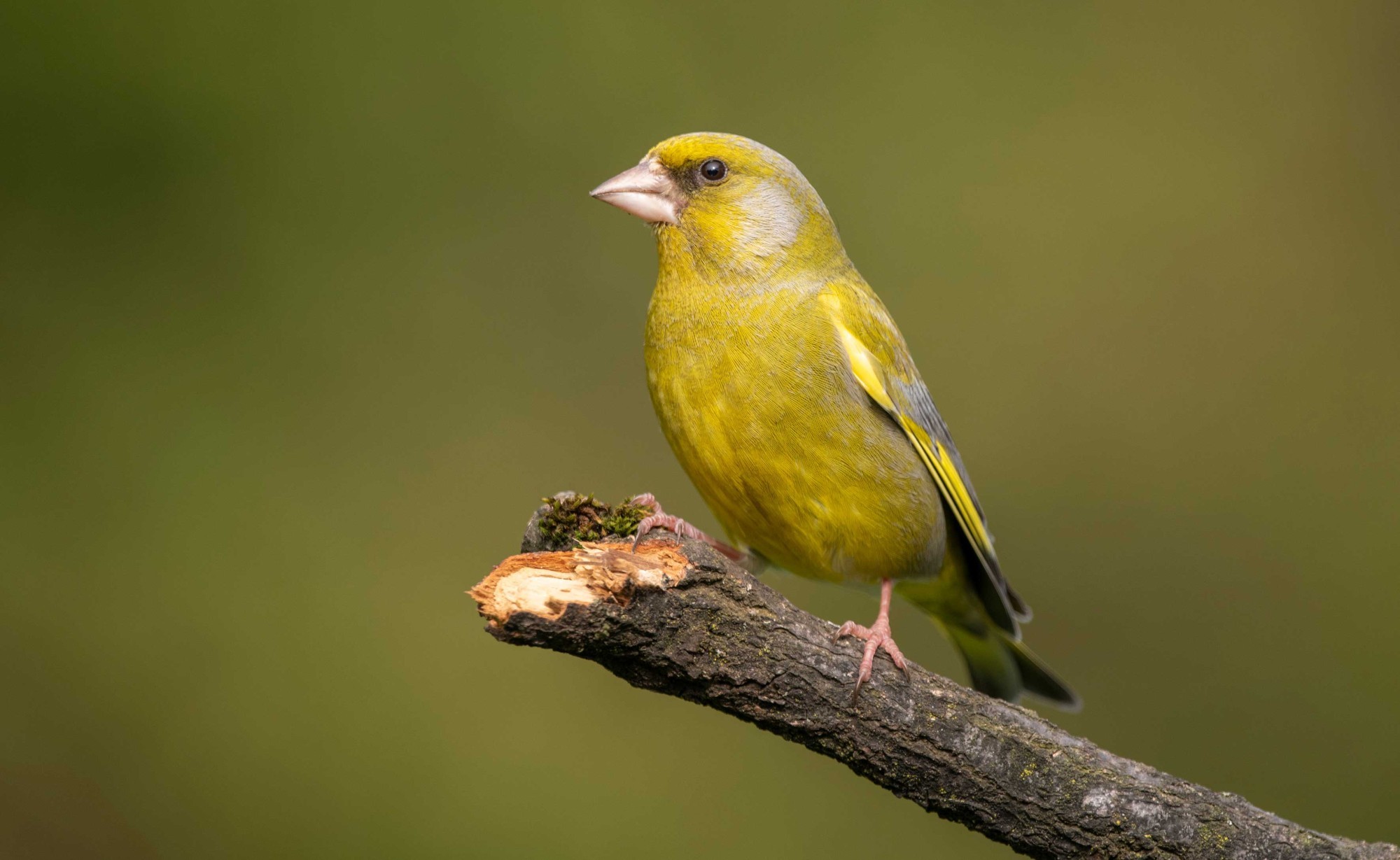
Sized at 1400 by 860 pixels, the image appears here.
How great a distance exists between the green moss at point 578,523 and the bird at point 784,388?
0.14 metres

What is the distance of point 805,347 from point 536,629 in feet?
3.93

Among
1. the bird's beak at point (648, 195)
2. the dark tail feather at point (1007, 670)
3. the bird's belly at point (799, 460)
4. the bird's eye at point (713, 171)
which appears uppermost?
the bird's eye at point (713, 171)

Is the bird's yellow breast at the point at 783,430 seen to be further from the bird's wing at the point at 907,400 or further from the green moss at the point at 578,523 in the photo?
the green moss at the point at 578,523

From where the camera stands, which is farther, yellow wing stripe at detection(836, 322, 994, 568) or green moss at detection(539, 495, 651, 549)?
yellow wing stripe at detection(836, 322, 994, 568)

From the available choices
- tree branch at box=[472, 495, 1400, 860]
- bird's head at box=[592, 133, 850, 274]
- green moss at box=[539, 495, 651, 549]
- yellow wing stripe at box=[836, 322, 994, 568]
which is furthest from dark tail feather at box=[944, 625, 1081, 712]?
green moss at box=[539, 495, 651, 549]

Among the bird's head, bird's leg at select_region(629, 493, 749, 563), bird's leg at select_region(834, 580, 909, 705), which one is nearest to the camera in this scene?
bird's leg at select_region(834, 580, 909, 705)

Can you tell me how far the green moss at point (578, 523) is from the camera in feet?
8.58

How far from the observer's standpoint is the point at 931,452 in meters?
3.28

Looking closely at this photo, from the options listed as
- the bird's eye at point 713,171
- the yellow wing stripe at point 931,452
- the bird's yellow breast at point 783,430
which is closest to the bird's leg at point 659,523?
the bird's yellow breast at point 783,430

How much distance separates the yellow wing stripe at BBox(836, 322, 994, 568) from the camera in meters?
3.10

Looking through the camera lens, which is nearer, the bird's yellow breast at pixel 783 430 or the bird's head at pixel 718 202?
the bird's yellow breast at pixel 783 430

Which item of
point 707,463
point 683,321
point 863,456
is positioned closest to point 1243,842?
point 863,456

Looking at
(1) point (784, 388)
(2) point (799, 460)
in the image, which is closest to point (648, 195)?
(1) point (784, 388)

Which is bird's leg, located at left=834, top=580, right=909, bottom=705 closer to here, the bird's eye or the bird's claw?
the bird's claw
